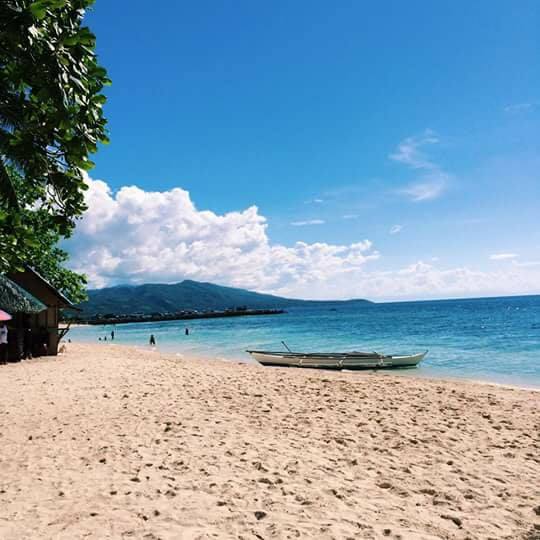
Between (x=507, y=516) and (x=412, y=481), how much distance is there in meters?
1.17

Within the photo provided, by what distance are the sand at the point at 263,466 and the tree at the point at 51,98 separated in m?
3.09

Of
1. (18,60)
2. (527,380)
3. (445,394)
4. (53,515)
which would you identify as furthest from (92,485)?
(527,380)

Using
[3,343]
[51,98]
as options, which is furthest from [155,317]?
[51,98]

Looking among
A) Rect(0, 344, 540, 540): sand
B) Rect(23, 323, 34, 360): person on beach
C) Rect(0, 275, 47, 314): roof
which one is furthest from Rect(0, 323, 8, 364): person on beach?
Rect(0, 344, 540, 540): sand

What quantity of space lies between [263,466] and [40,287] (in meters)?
17.9

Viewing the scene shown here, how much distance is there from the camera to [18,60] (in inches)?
139

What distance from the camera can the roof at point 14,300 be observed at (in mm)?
16578

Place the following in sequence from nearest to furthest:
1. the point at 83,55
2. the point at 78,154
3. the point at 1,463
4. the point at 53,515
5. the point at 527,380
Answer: the point at 83,55
the point at 78,154
the point at 53,515
the point at 1,463
the point at 527,380

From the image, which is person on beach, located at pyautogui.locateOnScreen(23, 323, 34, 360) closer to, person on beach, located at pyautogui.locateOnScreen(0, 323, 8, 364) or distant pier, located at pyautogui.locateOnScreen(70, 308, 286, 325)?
person on beach, located at pyautogui.locateOnScreen(0, 323, 8, 364)

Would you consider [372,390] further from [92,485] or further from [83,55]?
[83,55]

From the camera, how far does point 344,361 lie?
22219mm

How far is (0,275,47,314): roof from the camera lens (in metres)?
16.6

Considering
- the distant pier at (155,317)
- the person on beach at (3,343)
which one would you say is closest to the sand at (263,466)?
the person on beach at (3,343)

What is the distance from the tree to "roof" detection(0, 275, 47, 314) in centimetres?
1326
